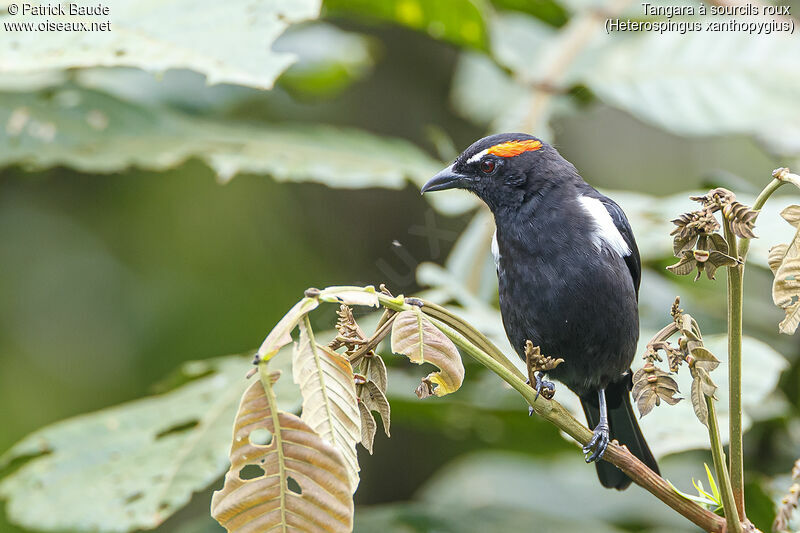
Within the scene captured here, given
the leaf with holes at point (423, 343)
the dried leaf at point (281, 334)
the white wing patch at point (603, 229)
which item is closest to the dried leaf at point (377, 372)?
the leaf with holes at point (423, 343)

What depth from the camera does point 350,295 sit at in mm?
1076

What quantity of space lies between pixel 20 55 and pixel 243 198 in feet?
10.1

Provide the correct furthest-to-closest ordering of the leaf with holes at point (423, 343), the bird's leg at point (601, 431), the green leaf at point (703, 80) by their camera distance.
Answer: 1. the green leaf at point (703, 80)
2. the bird's leg at point (601, 431)
3. the leaf with holes at point (423, 343)

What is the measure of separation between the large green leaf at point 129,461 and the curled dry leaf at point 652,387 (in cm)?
110

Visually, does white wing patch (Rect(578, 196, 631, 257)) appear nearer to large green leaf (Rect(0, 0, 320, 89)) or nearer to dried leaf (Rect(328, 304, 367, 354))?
large green leaf (Rect(0, 0, 320, 89))

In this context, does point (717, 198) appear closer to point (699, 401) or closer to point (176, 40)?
point (699, 401)

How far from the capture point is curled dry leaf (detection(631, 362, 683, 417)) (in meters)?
1.28

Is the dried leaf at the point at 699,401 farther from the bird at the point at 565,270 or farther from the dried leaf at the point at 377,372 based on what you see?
the bird at the point at 565,270

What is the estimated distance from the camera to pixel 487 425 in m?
3.23

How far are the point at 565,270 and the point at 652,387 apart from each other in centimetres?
82

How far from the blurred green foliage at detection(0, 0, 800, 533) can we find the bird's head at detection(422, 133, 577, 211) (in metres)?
0.32

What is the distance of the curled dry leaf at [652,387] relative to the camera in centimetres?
128

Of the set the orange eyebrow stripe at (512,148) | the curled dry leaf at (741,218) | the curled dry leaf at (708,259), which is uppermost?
the curled dry leaf at (741,218)

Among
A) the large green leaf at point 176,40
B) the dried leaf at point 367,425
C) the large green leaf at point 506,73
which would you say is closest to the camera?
the dried leaf at point 367,425
